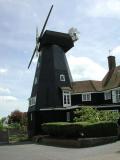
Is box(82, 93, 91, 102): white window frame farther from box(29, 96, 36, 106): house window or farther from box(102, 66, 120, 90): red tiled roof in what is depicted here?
box(29, 96, 36, 106): house window

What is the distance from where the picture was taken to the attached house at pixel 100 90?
169ft

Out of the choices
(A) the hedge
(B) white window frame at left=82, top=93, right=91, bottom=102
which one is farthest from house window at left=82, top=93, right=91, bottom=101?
(A) the hedge

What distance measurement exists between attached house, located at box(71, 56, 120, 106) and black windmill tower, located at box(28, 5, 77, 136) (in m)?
1.53

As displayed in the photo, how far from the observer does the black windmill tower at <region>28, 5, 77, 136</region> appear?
5209 cm

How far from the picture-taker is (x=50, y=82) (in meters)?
54.0

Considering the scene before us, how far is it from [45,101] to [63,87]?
3421 millimetres

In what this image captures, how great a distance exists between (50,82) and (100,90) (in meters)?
7.41

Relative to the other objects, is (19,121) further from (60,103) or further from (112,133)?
(112,133)

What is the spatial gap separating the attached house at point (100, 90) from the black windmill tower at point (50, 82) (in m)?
1.53

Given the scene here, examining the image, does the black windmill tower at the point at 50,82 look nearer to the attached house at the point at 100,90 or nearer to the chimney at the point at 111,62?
the attached house at the point at 100,90

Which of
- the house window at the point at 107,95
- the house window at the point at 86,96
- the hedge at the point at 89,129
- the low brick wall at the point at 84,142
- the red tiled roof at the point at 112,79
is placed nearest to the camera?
the low brick wall at the point at 84,142

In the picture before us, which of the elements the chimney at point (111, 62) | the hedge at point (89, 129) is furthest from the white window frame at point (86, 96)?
the hedge at point (89, 129)

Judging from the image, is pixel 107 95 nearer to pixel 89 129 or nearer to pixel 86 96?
pixel 86 96

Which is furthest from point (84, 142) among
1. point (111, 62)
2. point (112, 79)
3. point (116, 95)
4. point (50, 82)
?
point (111, 62)
